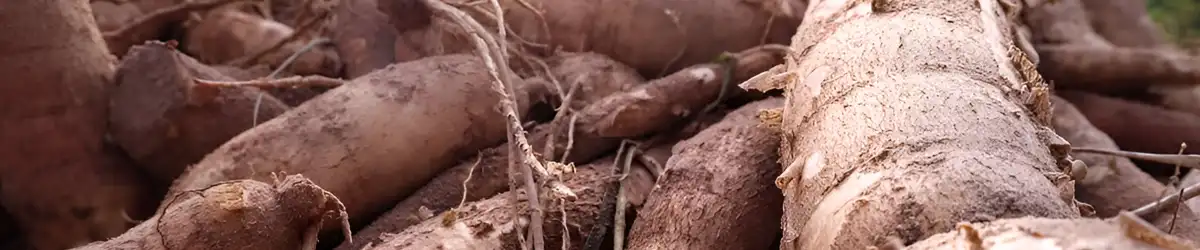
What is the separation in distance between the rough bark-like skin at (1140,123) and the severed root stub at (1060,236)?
1379 mm

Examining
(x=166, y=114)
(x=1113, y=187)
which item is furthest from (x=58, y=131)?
(x=1113, y=187)

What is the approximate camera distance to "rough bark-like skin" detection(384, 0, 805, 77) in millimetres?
1560

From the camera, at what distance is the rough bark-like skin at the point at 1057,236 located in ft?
1.66

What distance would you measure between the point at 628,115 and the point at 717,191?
260 mm

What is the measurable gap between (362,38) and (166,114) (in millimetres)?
309

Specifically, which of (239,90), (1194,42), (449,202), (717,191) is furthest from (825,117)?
(1194,42)

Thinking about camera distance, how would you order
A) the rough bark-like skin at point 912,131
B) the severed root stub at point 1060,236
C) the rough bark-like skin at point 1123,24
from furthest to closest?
the rough bark-like skin at point 1123,24
the rough bark-like skin at point 912,131
the severed root stub at point 1060,236

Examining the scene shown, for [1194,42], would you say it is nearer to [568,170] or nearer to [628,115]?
[628,115]

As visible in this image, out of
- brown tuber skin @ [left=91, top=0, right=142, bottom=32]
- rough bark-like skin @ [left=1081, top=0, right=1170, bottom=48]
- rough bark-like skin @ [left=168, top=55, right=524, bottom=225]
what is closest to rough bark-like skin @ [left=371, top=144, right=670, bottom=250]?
rough bark-like skin @ [left=168, top=55, right=524, bottom=225]

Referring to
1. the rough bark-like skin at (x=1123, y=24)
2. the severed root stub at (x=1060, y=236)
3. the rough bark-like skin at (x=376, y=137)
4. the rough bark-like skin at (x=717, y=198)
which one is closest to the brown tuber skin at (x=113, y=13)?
the rough bark-like skin at (x=376, y=137)

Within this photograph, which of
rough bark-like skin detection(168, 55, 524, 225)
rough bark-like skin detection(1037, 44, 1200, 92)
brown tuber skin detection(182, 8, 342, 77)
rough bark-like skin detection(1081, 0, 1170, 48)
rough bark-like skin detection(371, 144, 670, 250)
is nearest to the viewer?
rough bark-like skin detection(371, 144, 670, 250)

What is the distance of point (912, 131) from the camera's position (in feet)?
2.51

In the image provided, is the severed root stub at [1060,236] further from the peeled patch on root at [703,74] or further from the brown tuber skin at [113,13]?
the brown tuber skin at [113,13]

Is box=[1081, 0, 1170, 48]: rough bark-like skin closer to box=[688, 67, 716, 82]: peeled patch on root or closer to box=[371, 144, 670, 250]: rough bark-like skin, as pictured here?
box=[688, 67, 716, 82]: peeled patch on root
